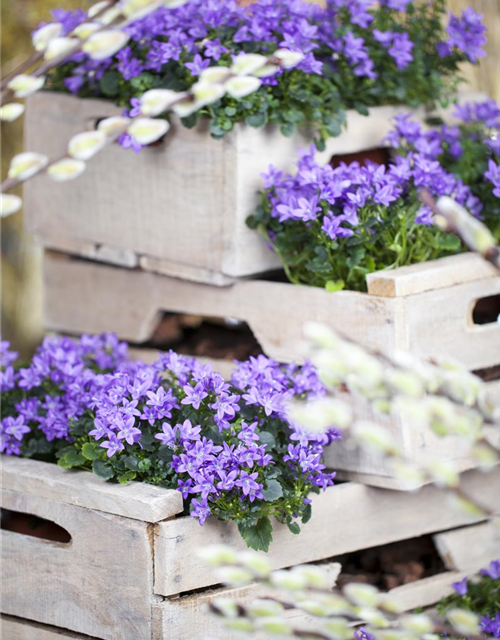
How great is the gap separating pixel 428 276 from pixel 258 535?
0.55 meters

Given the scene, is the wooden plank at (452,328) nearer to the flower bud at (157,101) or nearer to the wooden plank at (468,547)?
the wooden plank at (468,547)

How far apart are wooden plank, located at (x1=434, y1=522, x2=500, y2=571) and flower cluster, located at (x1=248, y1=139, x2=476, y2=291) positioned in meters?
0.54

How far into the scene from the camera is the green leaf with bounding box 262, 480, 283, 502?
4.69ft

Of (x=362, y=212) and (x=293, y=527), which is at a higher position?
(x=362, y=212)

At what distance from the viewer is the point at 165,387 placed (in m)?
1.66

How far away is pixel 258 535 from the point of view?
145cm

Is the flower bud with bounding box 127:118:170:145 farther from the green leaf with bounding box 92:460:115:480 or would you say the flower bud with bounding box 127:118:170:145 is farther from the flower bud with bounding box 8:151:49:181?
the green leaf with bounding box 92:460:115:480

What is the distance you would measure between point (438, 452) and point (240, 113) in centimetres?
72

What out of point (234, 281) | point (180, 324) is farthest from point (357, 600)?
point (180, 324)

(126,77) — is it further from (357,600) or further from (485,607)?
(357,600)

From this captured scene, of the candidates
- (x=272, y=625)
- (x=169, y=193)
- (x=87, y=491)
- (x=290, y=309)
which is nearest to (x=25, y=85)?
(x=272, y=625)

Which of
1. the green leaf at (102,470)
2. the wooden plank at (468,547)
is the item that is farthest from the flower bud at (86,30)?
the wooden plank at (468,547)

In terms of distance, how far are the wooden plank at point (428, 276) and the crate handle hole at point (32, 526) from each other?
702 mm

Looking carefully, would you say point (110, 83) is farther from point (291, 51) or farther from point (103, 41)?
point (103, 41)
